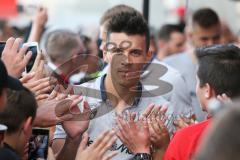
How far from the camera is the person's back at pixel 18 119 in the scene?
141 inches

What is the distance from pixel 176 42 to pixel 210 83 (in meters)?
7.49

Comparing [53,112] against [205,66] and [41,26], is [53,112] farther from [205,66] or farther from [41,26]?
Result: [41,26]

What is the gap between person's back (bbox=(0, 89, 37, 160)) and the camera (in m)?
3.57

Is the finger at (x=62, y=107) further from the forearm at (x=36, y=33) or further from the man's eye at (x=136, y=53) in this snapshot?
the forearm at (x=36, y=33)

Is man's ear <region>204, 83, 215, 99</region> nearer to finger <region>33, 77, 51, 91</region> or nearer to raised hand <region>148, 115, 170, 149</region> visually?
raised hand <region>148, 115, 170, 149</region>

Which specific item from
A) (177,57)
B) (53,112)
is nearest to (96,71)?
(53,112)

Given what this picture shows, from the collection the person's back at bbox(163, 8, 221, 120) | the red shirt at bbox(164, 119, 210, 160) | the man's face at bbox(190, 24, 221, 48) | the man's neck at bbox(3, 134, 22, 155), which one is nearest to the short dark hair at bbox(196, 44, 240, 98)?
the red shirt at bbox(164, 119, 210, 160)

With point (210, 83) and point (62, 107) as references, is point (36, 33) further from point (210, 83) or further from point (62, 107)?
point (210, 83)

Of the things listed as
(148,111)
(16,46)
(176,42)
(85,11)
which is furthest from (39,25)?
(85,11)

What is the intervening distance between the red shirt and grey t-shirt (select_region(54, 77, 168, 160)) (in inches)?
16.2

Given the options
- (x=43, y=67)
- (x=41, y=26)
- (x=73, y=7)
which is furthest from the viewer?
(x=73, y=7)

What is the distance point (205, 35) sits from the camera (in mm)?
7941

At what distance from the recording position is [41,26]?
6605 millimetres

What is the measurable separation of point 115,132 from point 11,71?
0.66 metres
